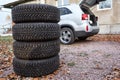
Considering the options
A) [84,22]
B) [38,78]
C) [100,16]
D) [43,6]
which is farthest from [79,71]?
[100,16]

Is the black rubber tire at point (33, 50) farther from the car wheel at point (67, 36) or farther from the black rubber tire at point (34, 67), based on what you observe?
the car wheel at point (67, 36)

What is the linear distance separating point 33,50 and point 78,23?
4690 mm

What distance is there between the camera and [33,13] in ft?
11.8

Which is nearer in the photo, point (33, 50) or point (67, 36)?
point (33, 50)

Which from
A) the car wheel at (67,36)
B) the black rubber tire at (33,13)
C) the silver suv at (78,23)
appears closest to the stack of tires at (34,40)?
the black rubber tire at (33,13)

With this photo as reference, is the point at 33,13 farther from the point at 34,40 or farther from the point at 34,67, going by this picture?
the point at 34,67

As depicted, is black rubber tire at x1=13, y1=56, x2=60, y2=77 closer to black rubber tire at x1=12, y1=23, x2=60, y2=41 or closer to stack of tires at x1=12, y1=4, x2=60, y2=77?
stack of tires at x1=12, y1=4, x2=60, y2=77

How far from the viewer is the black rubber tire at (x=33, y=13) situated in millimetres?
3619

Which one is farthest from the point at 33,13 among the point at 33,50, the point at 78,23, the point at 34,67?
the point at 78,23

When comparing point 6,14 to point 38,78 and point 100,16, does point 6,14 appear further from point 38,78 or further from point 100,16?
point 38,78

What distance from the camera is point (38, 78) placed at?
11.9 ft

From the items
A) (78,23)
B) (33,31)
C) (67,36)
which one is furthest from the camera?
(67,36)

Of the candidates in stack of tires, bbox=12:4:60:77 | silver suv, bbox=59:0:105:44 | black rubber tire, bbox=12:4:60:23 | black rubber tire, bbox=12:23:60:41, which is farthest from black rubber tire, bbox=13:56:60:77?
silver suv, bbox=59:0:105:44

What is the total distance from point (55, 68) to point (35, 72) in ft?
1.73
